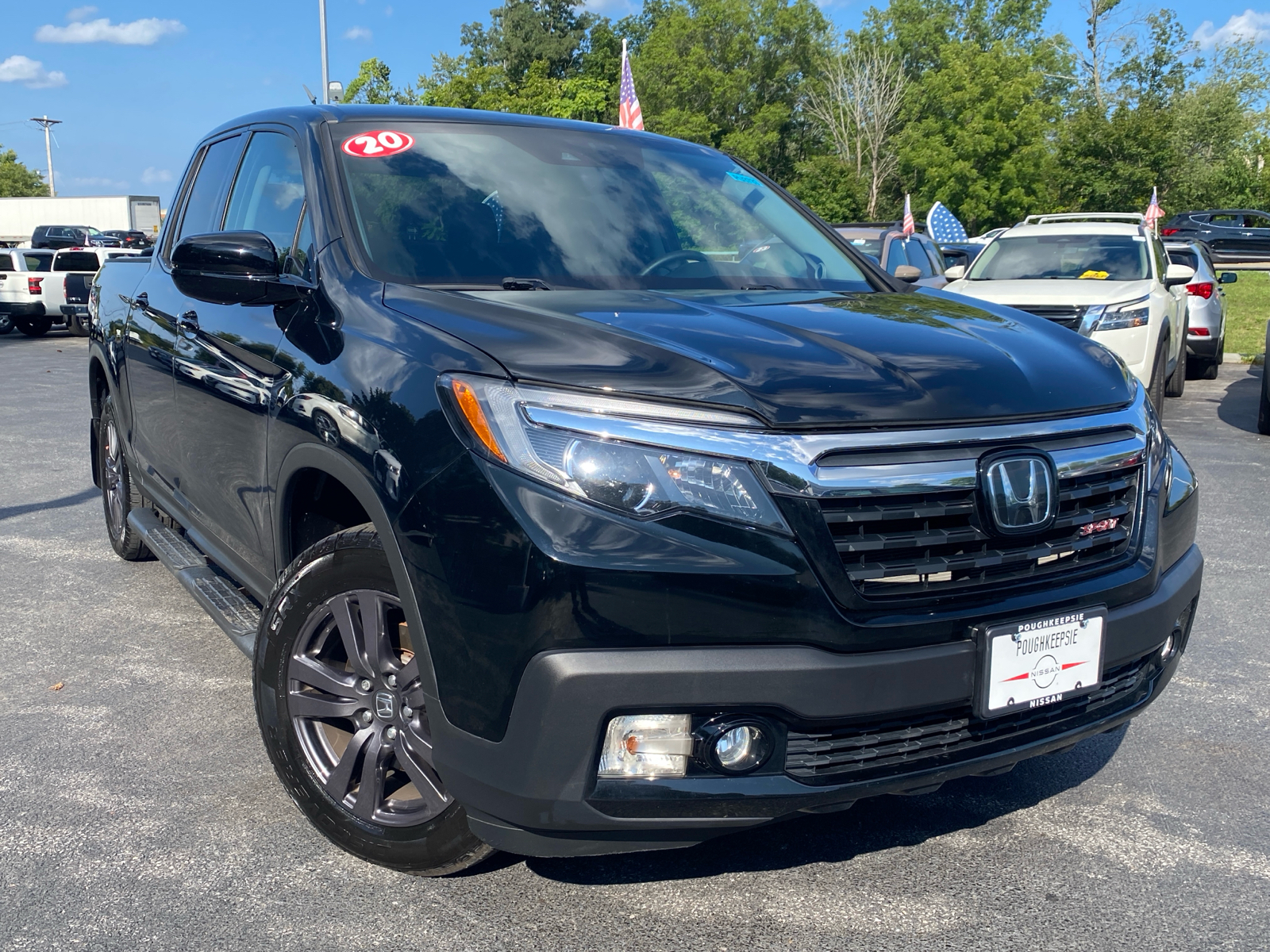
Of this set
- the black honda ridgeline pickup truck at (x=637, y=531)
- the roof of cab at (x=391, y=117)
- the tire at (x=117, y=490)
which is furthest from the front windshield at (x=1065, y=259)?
the black honda ridgeline pickup truck at (x=637, y=531)

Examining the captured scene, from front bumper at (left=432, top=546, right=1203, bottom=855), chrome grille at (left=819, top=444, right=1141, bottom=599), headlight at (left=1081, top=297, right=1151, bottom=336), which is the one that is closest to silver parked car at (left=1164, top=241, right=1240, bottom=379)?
headlight at (left=1081, top=297, right=1151, bottom=336)

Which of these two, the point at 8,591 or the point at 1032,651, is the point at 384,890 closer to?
the point at 1032,651

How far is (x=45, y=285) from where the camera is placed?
2155 cm

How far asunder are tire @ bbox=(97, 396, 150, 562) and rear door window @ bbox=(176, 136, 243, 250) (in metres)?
1.04

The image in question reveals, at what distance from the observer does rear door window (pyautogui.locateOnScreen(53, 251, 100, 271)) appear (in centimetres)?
2223

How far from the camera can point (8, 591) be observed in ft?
17.1

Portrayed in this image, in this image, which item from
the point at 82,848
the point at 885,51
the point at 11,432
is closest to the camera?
the point at 82,848

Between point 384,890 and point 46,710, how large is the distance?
5.71ft

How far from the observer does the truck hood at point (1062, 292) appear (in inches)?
392

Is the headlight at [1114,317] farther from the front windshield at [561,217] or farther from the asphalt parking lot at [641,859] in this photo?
the front windshield at [561,217]

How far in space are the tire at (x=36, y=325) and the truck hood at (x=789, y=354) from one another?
22.4 meters

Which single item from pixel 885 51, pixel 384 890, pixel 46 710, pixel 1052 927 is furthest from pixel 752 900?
pixel 885 51

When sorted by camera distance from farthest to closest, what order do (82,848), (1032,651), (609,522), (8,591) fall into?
(8,591) < (82,848) < (1032,651) < (609,522)

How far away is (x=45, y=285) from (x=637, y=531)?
2242cm
